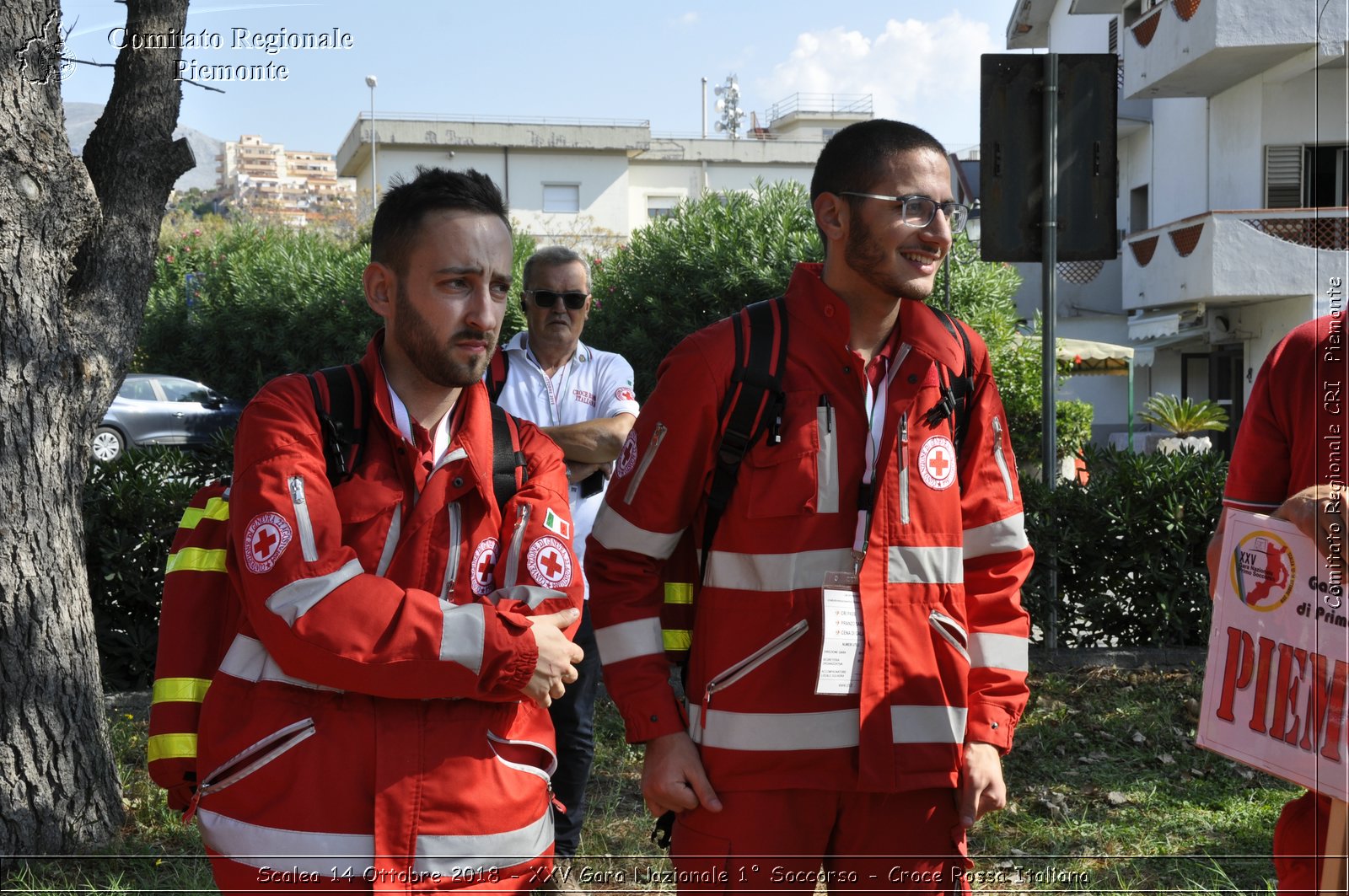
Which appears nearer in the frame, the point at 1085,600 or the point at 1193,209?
the point at 1085,600

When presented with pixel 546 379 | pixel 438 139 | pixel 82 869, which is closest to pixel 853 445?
pixel 546 379

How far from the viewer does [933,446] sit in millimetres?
2557

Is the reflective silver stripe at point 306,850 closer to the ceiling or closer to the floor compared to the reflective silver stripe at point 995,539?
closer to the floor

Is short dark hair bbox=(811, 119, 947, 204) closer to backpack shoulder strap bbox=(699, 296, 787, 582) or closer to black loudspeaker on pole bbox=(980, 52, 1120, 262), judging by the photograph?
backpack shoulder strap bbox=(699, 296, 787, 582)

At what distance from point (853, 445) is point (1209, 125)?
76.6 ft

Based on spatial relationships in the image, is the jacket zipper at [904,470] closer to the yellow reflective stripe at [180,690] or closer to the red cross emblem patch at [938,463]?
the red cross emblem patch at [938,463]

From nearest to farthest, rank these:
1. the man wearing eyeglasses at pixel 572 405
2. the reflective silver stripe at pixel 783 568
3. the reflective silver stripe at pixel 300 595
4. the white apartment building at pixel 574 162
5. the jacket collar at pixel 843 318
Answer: the reflective silver stripe at pixel 300 595
the reflective silver stripe at pixel 783 568
the jacket collar at pixel 843 318
the man wearing eyeglasses at pixel 572 405
the white apartment building at pixel 574 162

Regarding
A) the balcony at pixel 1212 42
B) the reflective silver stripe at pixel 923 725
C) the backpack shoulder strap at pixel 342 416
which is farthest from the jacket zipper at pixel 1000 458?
the balcony at pixel 1212 42

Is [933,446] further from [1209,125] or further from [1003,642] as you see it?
[1209,125]

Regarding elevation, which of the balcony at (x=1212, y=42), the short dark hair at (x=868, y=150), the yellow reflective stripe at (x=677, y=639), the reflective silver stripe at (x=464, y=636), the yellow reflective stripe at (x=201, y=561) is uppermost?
the balcony at (x=1212, y=42)

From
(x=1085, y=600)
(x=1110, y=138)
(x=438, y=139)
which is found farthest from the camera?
(x=438, y=139)

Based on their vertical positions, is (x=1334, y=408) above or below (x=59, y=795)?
above

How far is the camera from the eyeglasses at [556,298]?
4.67m

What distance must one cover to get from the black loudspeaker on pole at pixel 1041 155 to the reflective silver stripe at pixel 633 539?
4.53m
